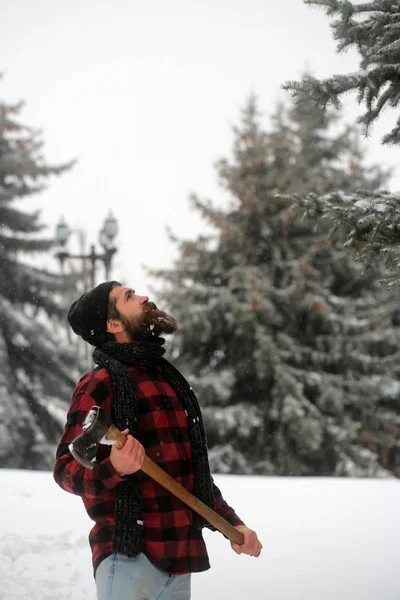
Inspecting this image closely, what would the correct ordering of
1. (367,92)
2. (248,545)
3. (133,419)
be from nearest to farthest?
(133,419), (248,545), (367,92)

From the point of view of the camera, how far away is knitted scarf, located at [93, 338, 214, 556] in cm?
206

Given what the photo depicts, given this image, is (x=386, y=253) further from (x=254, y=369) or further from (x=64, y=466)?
(x=254, y=369)

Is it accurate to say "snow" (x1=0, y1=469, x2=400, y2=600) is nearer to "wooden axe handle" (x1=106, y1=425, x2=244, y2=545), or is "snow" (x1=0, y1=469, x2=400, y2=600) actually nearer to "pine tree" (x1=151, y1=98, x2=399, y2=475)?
"wooden axe handle" (x1=106, y1=425, x2=244, y2=545)

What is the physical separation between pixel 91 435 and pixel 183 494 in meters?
0.44

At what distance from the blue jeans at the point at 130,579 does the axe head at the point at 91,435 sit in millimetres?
394

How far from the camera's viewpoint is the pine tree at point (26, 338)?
15.9m

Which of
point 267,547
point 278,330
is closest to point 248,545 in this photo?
point 267,547

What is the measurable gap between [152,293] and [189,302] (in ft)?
3.11

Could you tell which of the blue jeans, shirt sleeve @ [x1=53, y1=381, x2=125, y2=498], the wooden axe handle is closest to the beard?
shirt sleeve @ [x1=53, y1=381, x2=125, y2=498]

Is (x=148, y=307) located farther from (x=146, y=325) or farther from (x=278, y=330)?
(x=278, y=330)

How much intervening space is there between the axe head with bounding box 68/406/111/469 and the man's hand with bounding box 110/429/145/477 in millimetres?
66

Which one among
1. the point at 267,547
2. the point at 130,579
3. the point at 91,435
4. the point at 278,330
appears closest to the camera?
the point at 91,435

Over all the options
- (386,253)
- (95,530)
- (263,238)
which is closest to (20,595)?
(95,530)

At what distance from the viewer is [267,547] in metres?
5.30
